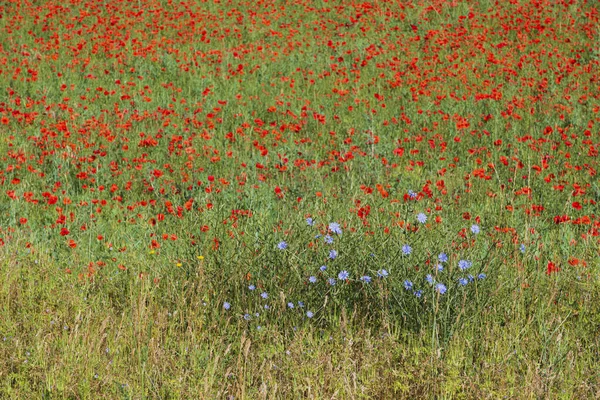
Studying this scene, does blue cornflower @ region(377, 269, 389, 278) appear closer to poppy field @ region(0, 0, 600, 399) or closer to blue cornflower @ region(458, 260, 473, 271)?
poppy field @ region(0, 0, 600, 399)

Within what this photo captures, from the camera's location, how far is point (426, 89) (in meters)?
8.38

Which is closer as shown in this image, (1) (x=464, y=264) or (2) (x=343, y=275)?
(1) (x=464, y=264)

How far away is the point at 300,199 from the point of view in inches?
191

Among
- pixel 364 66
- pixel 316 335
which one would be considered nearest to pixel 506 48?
pixel 364 66

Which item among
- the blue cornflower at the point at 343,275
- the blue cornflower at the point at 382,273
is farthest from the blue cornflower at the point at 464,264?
the blue cornflower at the point at 343,275

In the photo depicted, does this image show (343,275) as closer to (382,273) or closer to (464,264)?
(382,273)

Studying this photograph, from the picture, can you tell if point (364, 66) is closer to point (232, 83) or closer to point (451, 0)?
point (232, 83)

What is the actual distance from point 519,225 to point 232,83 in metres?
5.07

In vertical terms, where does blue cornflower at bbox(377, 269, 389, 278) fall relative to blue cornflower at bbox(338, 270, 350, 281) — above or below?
above

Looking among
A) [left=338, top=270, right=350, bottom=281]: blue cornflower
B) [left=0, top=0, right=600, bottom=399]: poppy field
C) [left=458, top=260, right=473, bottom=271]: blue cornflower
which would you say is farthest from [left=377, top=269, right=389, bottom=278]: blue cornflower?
[left=458, top=260, right=473, bottom=271]: blue cornflower

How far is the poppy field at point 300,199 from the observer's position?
2787 mm

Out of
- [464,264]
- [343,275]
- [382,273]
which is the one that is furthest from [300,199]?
[464,264]

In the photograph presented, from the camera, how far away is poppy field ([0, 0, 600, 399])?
110 inches

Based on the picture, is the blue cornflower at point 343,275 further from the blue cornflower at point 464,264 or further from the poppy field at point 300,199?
the blue cornflower at point 464,264
